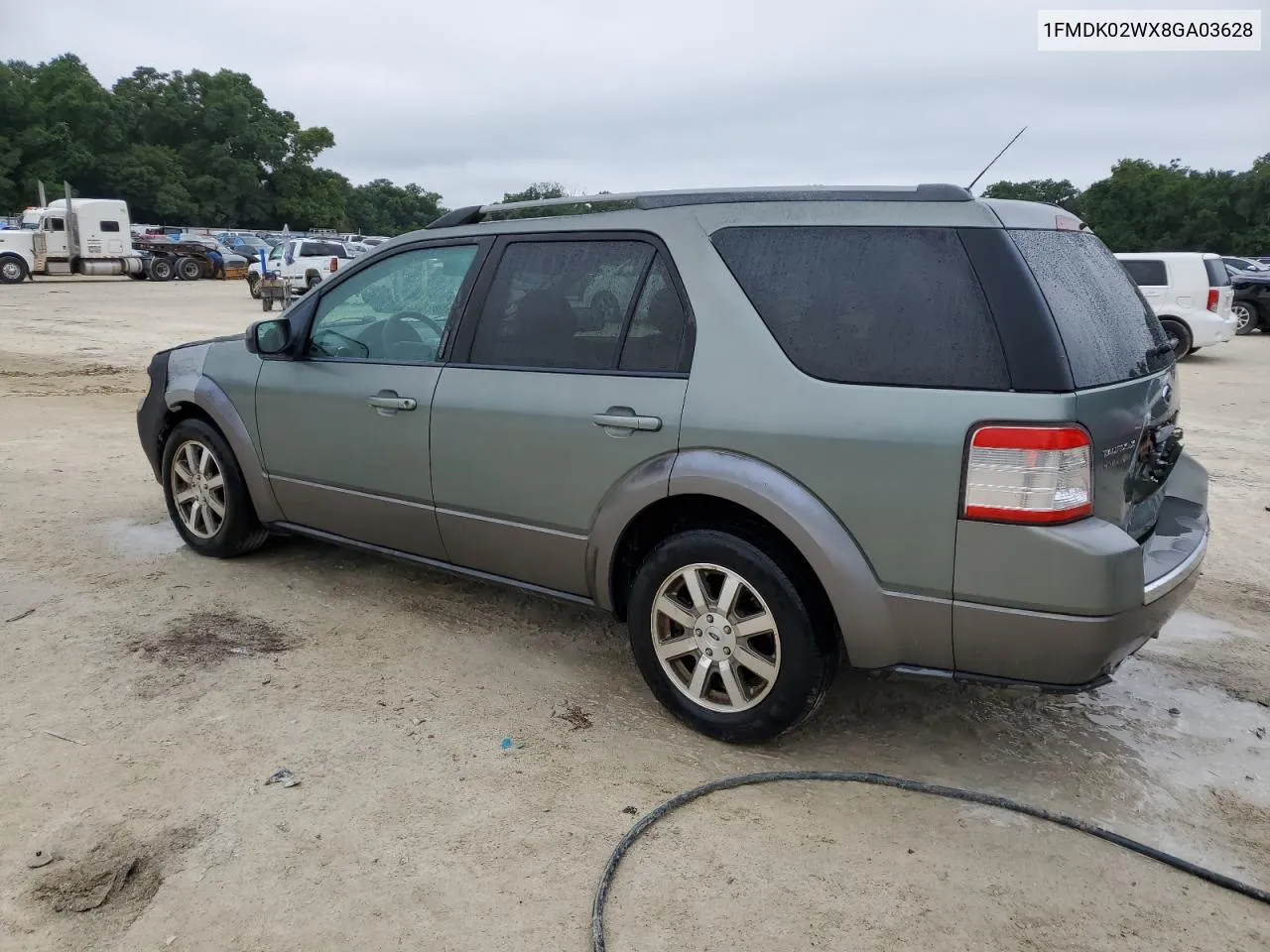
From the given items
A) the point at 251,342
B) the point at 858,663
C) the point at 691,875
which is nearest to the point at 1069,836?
the point at 858,663

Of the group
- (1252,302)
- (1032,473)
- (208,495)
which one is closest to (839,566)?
(1032,473)

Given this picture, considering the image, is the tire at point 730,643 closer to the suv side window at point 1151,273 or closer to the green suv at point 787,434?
the green suv at point 787,434

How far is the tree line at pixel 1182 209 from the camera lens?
66375 millimetres

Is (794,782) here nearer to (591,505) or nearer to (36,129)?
(591,505)

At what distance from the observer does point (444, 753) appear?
3240mm

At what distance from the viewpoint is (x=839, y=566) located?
2.93 meters

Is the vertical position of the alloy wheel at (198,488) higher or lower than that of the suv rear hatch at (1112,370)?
lower

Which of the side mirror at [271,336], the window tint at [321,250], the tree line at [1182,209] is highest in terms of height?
the tree line at [1182,209]

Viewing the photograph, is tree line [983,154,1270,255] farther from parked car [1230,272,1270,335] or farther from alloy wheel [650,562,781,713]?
alloy wheel [650,562,781,713]

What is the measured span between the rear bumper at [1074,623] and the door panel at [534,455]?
3.75 feet

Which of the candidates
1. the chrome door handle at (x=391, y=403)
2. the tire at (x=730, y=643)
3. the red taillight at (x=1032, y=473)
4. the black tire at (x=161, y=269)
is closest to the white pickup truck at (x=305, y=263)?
the black tire at (x=161, y=269)

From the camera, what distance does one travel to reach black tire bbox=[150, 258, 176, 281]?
118 feet

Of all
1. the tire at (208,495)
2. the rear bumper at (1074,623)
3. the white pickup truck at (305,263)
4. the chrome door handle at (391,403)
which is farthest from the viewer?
the white pickup truck at (305,263)

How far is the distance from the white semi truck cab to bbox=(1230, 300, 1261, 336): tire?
32985 millimetres
